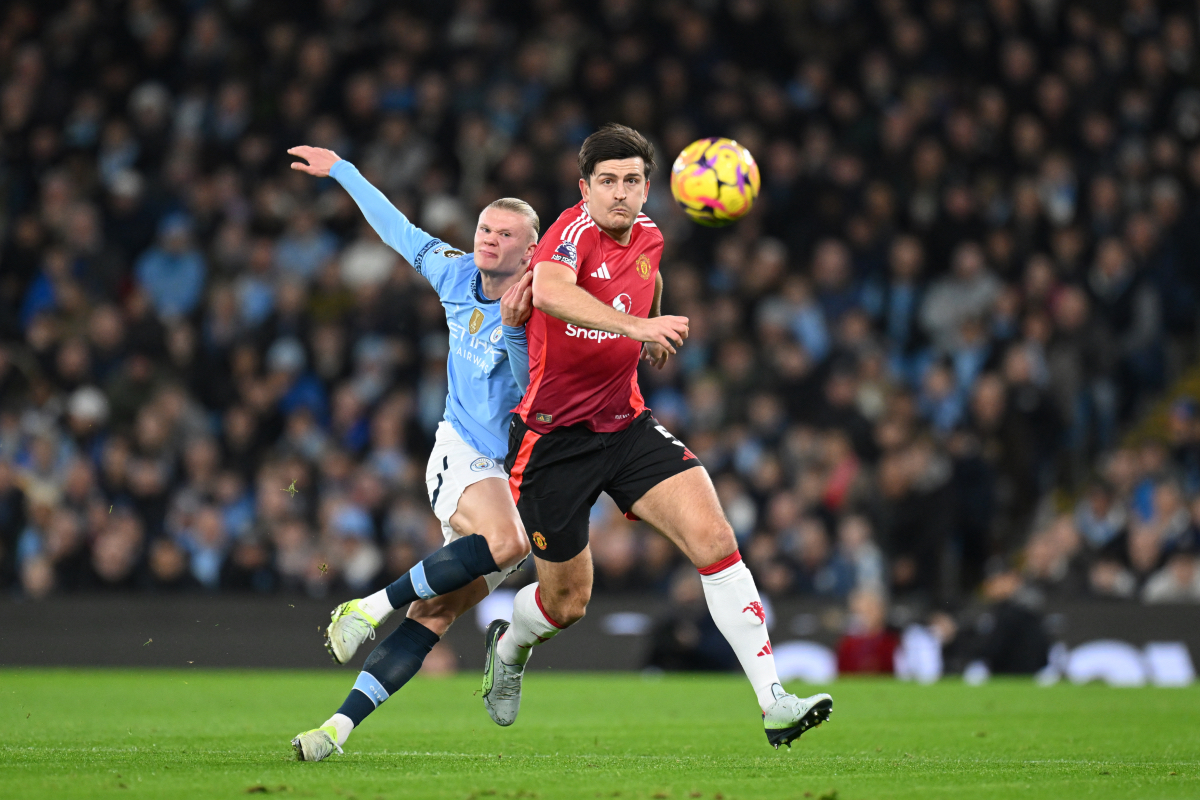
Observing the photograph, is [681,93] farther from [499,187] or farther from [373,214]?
[373,214]

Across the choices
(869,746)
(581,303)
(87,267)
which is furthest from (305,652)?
(581,303)

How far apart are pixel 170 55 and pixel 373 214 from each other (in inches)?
522

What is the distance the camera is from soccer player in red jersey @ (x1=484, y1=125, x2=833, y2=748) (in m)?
6.77

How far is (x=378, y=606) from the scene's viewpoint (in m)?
7.13

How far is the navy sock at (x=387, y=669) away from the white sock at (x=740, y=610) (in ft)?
4.61

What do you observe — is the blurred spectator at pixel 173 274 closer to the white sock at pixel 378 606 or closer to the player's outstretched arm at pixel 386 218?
the player's outstretched arm at pixel 386 218

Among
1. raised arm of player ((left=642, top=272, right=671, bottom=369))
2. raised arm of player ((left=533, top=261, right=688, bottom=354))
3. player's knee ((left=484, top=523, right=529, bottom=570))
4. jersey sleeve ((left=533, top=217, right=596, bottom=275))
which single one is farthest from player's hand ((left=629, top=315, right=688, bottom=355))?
player's knee ((left=484, top=523, right=529, bottom=570))

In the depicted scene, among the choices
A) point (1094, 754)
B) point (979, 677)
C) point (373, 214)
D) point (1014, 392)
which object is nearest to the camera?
point (1094, 754)

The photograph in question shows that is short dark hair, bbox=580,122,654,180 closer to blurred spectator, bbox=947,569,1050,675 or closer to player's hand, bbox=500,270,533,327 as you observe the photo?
player's hand, bbox=500,270,533,327

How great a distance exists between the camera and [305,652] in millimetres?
15594

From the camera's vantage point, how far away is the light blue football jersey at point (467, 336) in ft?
25.4

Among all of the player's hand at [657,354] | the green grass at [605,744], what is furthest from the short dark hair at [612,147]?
the green grass at [605,744]

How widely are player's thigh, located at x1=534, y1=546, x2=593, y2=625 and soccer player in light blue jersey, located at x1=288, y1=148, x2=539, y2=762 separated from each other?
8.8 inches

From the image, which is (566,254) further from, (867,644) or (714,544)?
(867,644)
